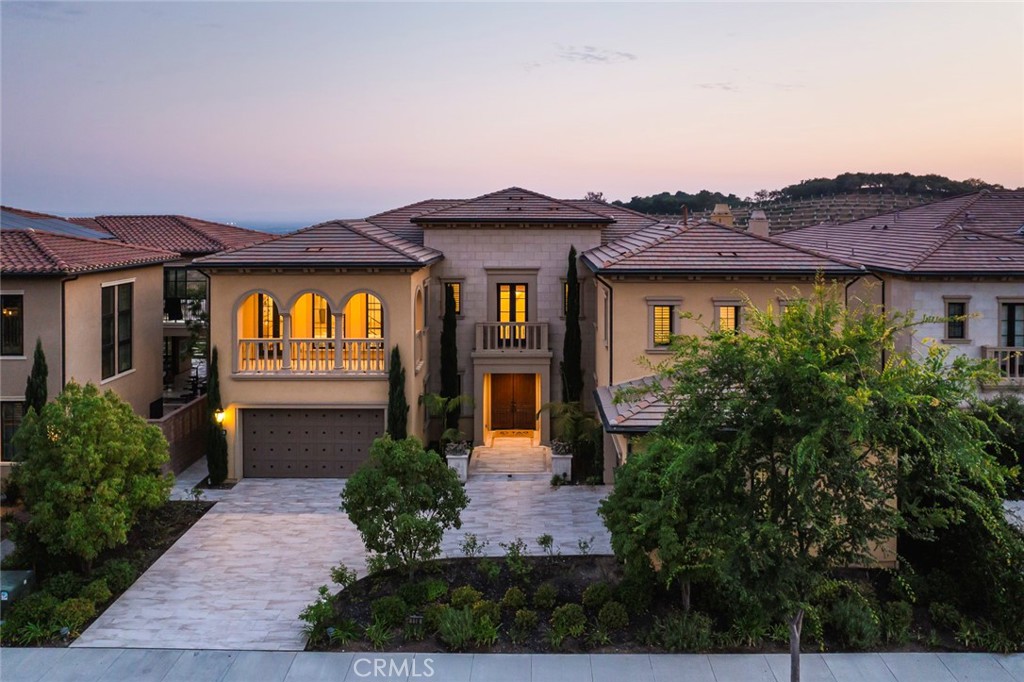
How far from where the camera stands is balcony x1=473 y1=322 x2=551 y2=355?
2527 cm

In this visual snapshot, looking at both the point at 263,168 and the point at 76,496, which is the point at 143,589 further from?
the point at 263,168

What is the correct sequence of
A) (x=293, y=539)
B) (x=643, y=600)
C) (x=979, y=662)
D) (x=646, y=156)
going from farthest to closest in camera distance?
(x=646, y=156) → (x=293, y=539) → (x=643, y=600) → (x=979, y=662)

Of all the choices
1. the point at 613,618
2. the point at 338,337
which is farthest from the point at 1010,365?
the point at 338,337

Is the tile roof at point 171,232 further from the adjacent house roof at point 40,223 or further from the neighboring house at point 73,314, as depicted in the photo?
the neighboring house at point 73,314

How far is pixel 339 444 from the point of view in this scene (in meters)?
22.7

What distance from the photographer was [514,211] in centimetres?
2619

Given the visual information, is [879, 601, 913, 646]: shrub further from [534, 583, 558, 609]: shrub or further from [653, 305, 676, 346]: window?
[653, 305, 676, 346]: window

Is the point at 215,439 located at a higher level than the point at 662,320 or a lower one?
lower

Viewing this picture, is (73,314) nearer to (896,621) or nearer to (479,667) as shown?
(479,667)

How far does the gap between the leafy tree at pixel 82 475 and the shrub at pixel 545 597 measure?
7.18 m

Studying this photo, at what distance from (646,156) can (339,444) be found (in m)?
33.7

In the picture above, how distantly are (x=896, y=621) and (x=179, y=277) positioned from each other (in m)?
25.9

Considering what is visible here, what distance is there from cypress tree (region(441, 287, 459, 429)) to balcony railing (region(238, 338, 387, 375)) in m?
2.50

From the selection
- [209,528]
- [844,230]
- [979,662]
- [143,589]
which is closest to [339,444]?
[209,528]
